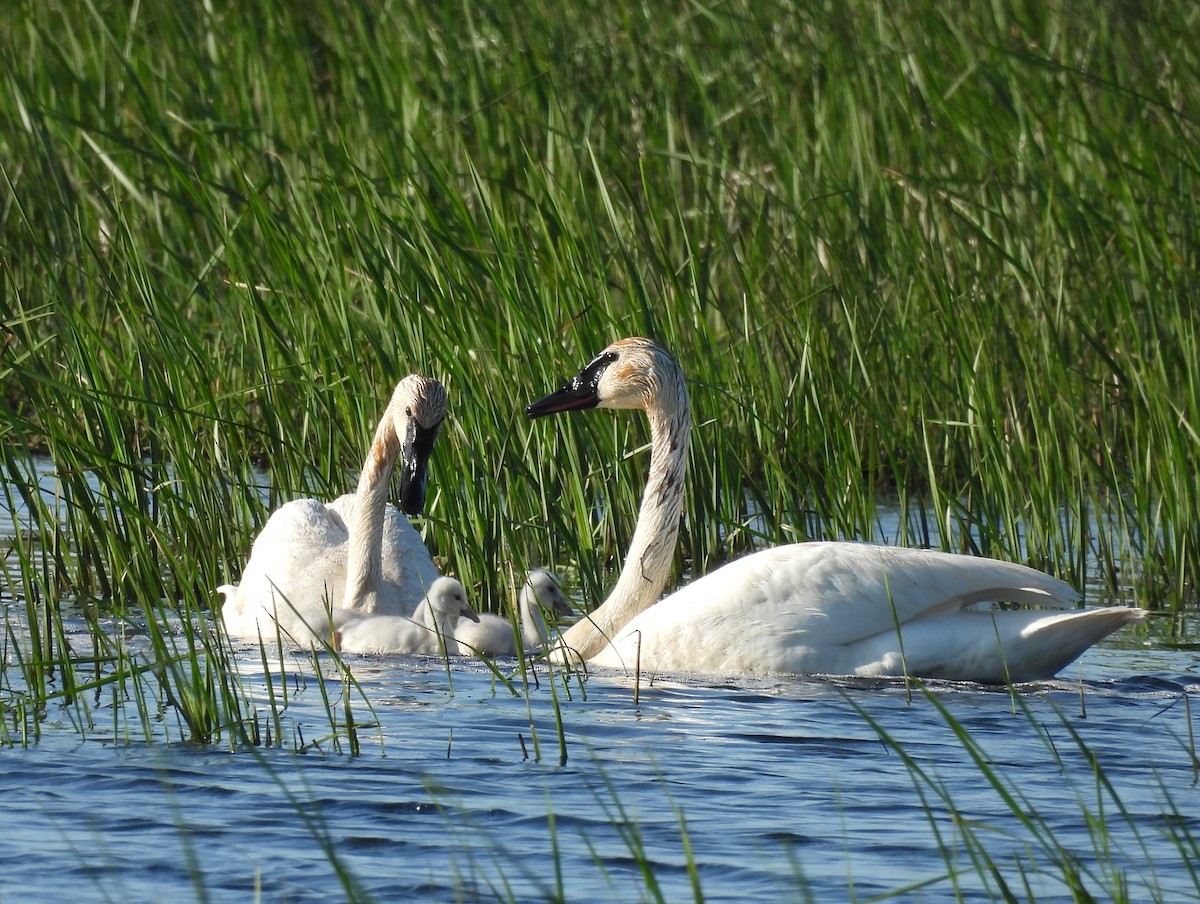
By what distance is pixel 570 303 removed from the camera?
7383mm

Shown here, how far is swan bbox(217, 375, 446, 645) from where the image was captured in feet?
23.0

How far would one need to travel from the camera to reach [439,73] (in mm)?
9664

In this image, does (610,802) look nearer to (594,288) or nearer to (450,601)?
(450,601)

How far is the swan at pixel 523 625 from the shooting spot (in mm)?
6730

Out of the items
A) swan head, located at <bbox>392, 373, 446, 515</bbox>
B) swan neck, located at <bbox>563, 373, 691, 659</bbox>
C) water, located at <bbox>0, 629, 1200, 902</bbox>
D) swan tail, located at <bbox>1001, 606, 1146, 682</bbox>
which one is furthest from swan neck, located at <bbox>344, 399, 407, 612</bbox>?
swan tail, located at <bbox>1001, 606, 1146, 682</bbox>

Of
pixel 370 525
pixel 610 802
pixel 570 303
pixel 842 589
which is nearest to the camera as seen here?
pixel 610 802

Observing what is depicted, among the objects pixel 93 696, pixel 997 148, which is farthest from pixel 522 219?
pixel 93 696

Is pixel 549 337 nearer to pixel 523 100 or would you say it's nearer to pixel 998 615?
pixel 998 615

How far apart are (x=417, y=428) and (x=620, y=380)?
2.34ft

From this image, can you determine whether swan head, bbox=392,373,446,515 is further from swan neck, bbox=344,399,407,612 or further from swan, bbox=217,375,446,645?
swan neck, bbox=344,399,407,612

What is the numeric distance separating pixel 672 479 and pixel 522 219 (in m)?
1.53

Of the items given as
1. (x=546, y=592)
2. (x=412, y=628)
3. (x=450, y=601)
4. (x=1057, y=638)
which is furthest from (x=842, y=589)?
(x=412, y=628)

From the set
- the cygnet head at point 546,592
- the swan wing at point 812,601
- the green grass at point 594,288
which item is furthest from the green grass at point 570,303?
the swan wing at point 812,601

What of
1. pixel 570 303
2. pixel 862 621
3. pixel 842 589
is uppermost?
pixel 570 303
